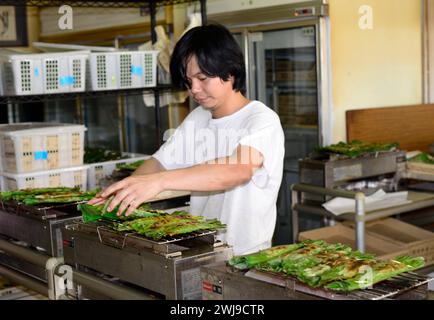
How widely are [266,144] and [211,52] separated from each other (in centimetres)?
36

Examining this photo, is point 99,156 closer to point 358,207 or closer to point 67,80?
point 67,80

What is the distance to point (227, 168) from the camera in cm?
208

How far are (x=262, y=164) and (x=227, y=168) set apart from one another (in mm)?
226

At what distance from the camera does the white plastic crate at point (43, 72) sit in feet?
12.6

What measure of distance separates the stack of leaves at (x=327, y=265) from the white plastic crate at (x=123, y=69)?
8.59 feet

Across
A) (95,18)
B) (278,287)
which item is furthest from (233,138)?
(95,18)

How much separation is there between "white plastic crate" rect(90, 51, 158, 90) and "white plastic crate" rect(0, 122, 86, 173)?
34cm

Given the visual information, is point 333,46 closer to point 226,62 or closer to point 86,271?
point 226,62

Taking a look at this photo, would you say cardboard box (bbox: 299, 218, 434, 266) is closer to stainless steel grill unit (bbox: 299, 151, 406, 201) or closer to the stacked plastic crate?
stainless steel grill unit (bbox: 299, 151, 406, 201)

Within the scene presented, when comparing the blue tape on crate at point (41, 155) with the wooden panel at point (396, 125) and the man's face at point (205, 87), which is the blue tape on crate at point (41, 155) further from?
the wooden panel at point (396, 125)

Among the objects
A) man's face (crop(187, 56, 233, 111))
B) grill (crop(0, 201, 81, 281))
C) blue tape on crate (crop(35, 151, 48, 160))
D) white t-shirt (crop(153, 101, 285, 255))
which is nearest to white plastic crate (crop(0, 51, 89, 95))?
blue tape on crate (crop(35, 151, 48, 160))

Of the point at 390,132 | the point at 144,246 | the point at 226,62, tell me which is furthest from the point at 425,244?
the point at 144,246
